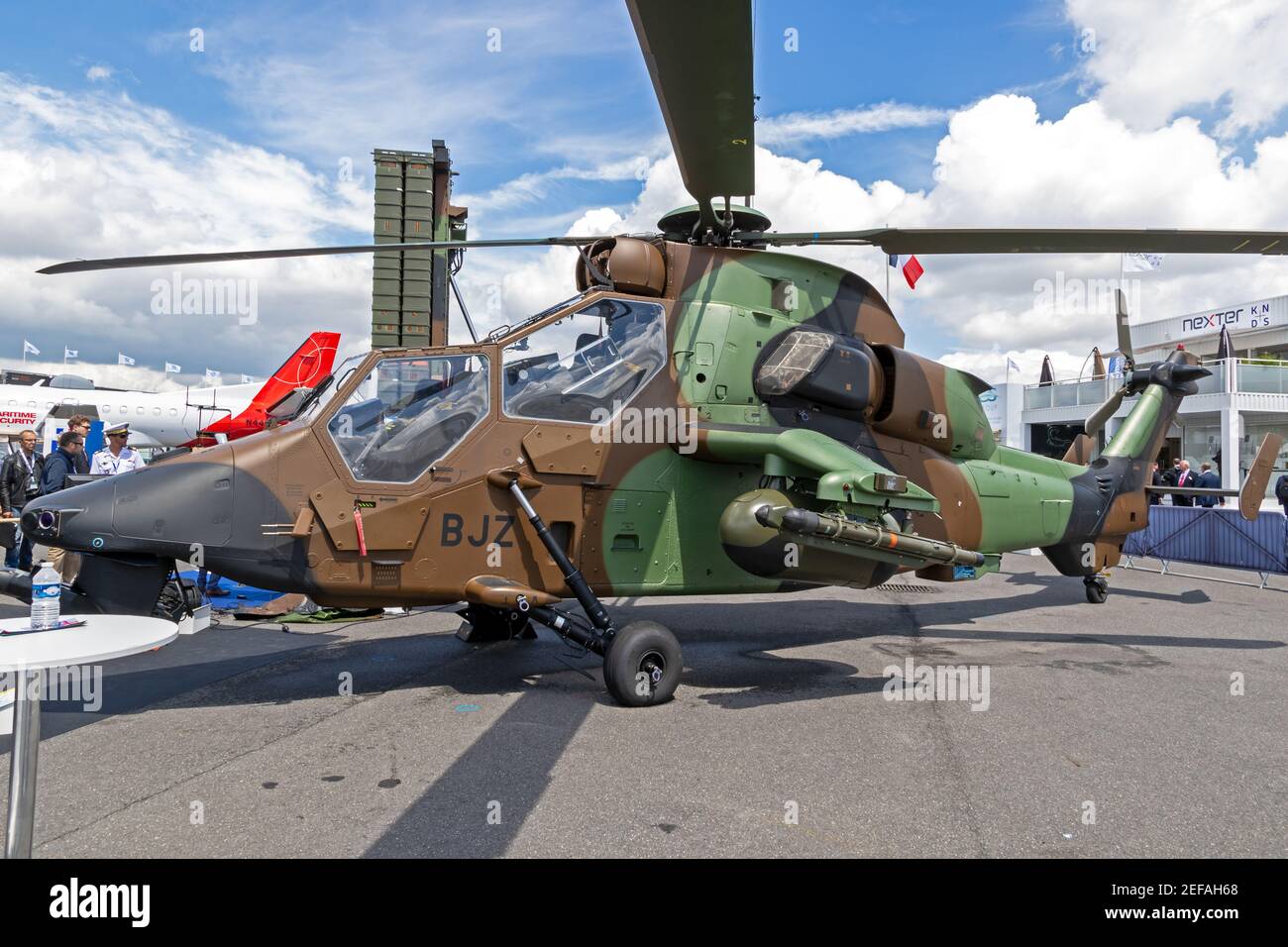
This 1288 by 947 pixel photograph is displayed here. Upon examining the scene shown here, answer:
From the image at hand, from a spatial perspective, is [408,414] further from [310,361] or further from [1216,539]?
[310,361]

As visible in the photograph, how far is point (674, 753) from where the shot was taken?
16.0 feet

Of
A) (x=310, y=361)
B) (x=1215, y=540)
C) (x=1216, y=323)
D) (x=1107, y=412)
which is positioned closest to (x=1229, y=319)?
(x=1216, y=323)

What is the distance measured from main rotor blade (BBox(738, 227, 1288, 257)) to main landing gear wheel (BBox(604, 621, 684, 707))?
361 cm

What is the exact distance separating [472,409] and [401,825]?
3.09m

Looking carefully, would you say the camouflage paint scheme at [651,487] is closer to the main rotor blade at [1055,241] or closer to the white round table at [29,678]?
the main rotor blade at [1055,241]

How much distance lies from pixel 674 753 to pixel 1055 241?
5093 millimetres

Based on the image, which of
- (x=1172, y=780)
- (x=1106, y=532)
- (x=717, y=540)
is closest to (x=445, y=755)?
(x=717, y=540)

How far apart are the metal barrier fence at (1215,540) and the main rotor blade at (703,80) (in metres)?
12.8

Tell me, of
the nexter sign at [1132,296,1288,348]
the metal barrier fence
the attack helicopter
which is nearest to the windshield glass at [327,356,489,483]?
the attack helicopter

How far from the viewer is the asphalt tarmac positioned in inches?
146

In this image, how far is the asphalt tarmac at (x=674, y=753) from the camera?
12.2ft

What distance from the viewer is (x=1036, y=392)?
1200 inches

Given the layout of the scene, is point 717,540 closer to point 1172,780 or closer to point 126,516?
point 1172,780

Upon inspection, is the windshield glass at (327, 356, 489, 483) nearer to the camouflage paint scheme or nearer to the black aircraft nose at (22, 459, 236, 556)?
the camouflage paint scheme
